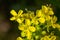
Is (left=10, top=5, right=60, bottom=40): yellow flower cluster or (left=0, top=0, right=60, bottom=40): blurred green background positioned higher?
(left=10, top=5, right=60, bottom=40): yellow flower cluster

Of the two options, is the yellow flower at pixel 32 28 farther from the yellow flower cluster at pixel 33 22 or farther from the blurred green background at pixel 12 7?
the blurred green background at pixel 12 7

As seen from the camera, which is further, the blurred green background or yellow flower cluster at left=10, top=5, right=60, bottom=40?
the blurred green background

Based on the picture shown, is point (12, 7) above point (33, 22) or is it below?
below

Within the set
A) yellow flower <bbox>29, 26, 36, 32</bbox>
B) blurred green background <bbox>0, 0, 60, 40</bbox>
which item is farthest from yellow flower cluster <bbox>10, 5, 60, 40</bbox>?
blurred green background <bbox>0, 0, 60, 40</bbox>

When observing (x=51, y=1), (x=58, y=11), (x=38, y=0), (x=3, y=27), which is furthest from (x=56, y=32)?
(x=3, y=27)

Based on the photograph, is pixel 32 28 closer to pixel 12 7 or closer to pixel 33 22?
pixel 33 22

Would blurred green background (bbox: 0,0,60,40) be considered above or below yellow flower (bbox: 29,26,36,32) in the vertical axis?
below

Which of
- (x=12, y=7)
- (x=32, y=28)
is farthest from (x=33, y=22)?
(x=12, y=7)

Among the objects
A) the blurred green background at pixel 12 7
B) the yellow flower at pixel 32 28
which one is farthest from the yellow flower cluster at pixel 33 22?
the blurred green background at pixel 12 7

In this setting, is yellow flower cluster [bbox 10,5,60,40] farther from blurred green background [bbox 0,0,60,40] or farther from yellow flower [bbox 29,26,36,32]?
blurred green background [bbox 0,0,60,40]

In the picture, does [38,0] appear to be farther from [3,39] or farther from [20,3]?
[3,39]

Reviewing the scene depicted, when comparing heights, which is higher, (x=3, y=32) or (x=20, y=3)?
(x=20, y=3)
